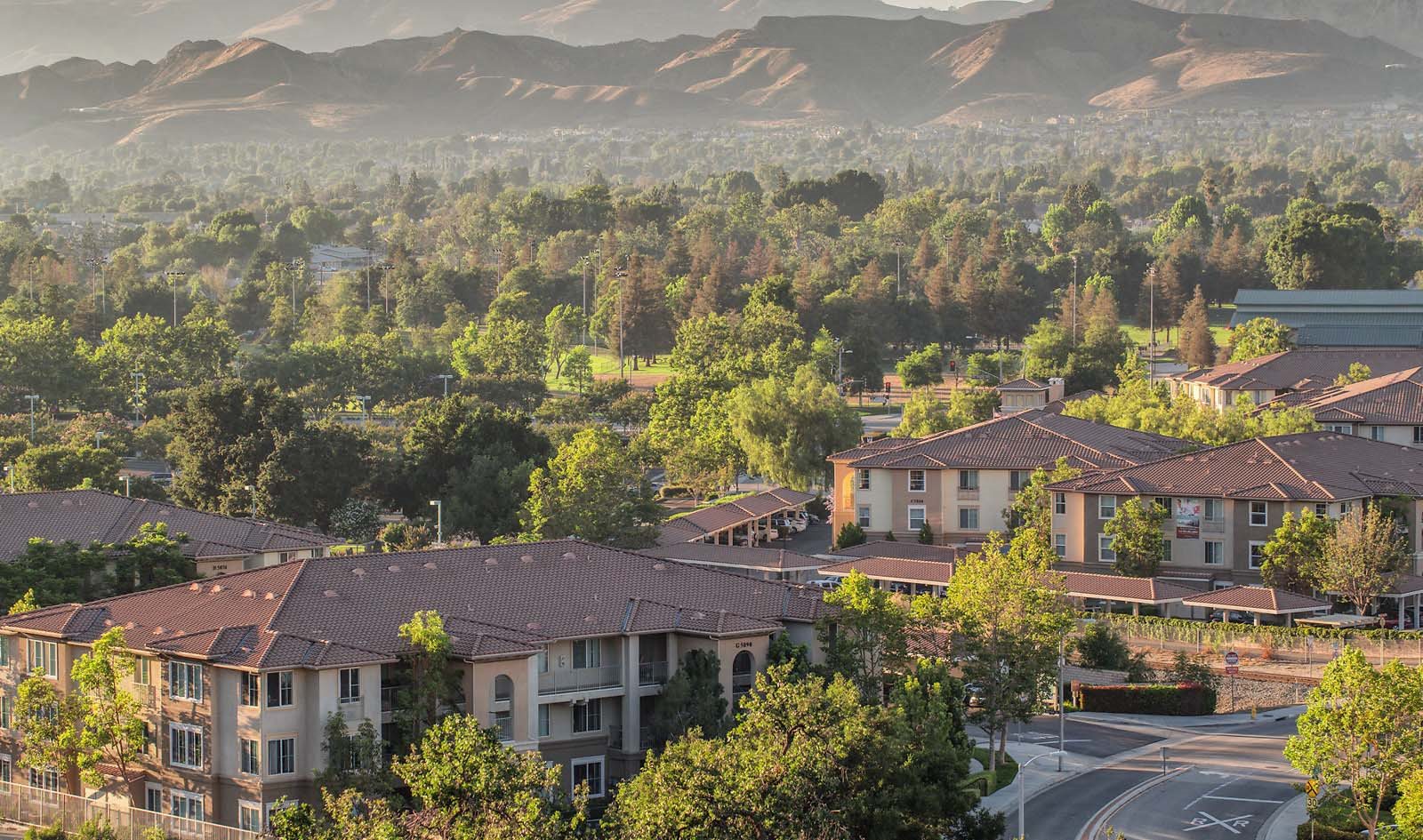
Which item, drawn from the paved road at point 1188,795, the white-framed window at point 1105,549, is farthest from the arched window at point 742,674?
the white-framed window at point 1105,549

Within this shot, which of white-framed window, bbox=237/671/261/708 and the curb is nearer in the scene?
white-framed window, bbox=237/671/261/708

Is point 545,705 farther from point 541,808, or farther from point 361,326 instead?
point 361,326

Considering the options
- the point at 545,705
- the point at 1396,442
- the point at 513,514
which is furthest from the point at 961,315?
the point at 545,705

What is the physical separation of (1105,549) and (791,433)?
24.0 meters

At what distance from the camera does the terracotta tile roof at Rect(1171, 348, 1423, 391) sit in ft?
391

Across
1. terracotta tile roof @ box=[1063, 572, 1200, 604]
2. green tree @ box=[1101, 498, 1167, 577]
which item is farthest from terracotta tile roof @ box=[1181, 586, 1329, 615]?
green tree @ box=[1101, 498, 1167, 577]

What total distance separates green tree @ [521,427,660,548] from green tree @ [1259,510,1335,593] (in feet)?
72.9

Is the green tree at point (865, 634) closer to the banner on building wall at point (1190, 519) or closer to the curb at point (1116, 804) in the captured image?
the curb at point (1116, 804)

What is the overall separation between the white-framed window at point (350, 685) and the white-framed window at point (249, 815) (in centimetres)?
280

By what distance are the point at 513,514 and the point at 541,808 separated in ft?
157

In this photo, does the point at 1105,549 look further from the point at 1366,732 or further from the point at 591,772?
the point at 1366,732

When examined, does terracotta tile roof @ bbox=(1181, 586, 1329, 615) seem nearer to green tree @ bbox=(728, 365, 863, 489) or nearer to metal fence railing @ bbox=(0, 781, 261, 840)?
green tree @ bbox=(728, 365, 863, 489)

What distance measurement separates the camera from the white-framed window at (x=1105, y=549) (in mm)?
83500

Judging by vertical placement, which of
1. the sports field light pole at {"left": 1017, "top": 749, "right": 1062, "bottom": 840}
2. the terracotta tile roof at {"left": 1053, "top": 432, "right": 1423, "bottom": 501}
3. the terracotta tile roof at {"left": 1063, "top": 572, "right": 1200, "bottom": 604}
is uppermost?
the terracotta tile roof at {"left": 1053, "top": 432, "right": 1423, "bottom": 501}
